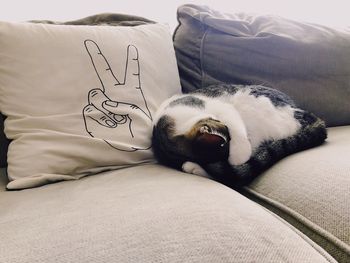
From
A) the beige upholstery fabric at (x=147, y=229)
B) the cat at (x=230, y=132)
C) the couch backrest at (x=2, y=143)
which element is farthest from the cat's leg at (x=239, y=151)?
the couch backrest at (x=2, y=143)

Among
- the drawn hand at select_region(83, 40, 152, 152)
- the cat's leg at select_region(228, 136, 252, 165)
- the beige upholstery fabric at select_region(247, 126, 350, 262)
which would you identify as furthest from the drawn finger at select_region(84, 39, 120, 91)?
the beige upholstery fabric at select_region(247, 126, 350, 262)

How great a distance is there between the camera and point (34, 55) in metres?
1.04

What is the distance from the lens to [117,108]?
1108 mm

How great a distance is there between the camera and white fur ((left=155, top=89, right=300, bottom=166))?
1116 mm

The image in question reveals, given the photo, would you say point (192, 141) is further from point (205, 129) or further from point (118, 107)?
point (118, 107)

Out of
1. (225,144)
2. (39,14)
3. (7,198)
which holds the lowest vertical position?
(7,198)

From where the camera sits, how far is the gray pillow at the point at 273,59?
4.53 ft

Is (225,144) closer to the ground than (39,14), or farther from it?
closer to the ground

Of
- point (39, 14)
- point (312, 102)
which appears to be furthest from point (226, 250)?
point (39, 14)

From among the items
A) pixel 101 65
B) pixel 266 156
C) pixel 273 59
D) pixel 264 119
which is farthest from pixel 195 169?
pixel 273 59

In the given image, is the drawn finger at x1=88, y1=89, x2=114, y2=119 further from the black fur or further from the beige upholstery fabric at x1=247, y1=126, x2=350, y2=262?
the beige upholstery fabric at x1=247, y1=126, x2=350, y2=262

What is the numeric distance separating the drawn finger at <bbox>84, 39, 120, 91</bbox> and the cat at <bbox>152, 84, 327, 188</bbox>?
0.18 meters

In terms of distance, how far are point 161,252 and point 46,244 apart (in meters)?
0.18

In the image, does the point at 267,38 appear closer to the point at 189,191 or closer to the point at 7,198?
the point at 189,191
